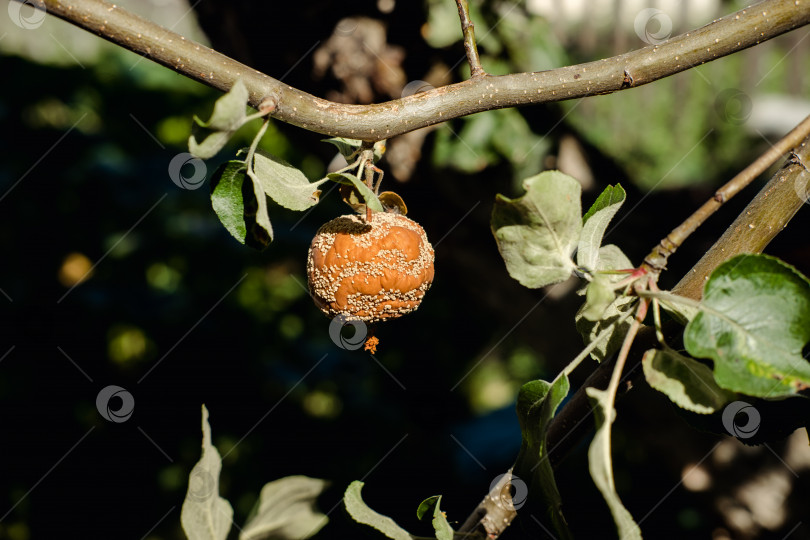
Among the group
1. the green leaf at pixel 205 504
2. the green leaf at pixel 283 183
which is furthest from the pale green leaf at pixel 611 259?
the green leaf at pixel 205 504

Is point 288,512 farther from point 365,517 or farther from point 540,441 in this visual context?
point 540,441

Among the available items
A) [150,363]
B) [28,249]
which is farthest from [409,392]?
[28,249]

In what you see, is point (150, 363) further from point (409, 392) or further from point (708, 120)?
point (708, 120)

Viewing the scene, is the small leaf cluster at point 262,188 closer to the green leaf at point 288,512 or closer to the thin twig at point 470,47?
the thin twig at point 470,47

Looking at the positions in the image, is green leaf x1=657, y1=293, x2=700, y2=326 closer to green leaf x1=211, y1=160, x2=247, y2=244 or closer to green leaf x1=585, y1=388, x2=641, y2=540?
green leaf x1=585, y1=388, x2=641, y2=540

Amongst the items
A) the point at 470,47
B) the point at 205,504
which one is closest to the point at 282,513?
the point at 205,504

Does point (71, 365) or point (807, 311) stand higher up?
point (807, 311)
